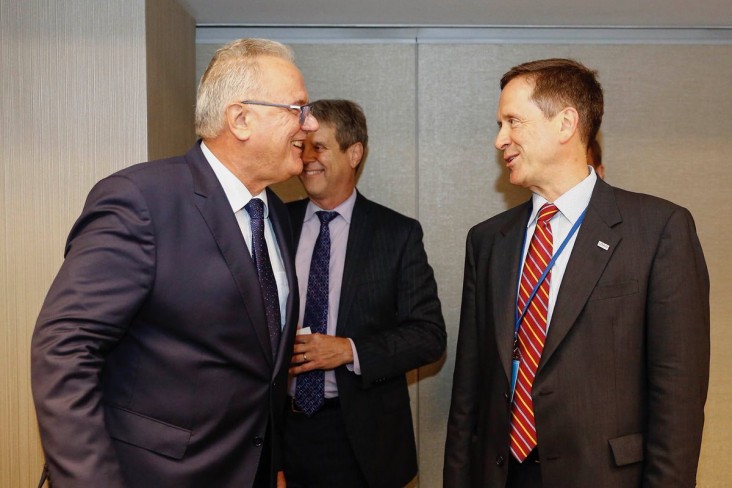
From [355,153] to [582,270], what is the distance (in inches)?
54.7

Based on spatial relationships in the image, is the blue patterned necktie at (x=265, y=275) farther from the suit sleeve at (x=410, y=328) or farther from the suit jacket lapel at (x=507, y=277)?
the suit sleeve at (x=410, y=328)

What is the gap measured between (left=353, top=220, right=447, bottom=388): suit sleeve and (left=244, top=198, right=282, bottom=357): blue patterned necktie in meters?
0.92

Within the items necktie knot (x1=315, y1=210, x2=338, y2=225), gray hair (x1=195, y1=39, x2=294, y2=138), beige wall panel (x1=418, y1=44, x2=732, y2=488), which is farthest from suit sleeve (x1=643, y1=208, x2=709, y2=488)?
beige wall panel (x1=418, y1=44, x2=732, y2=488)

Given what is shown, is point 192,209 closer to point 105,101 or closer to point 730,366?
point 105,101

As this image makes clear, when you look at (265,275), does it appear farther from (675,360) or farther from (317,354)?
(675,360)

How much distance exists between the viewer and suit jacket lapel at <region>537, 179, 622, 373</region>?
208 centimetres

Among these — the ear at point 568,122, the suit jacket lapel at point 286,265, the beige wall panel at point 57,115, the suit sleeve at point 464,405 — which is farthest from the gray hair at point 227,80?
the suit sleeve at point 464,405

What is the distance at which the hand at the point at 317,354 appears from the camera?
2.82m

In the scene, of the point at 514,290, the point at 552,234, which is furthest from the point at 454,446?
the point at 552,234

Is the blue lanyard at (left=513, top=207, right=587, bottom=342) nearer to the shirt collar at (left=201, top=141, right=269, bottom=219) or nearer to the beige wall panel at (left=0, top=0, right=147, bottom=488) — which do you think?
the shirt collar at (left=201, top=141, right=269, bottom=219)

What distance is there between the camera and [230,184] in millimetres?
2020

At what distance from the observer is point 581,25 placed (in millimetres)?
3424

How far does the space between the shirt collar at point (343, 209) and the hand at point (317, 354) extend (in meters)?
0.56

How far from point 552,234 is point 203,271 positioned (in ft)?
3.42
